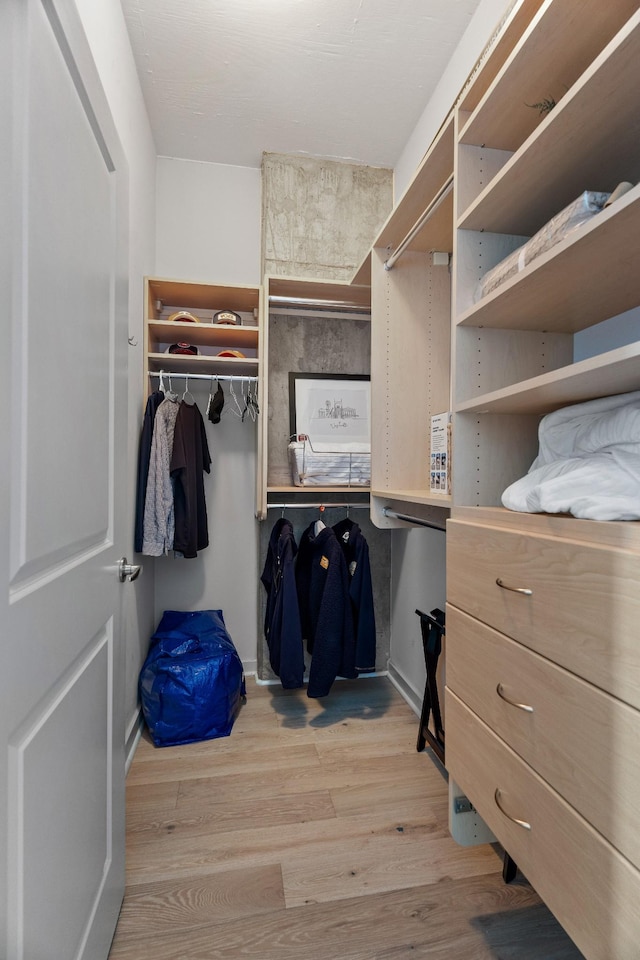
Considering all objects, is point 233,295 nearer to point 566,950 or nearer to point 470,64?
point 470,64

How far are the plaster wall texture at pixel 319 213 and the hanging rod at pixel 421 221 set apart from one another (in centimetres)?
71

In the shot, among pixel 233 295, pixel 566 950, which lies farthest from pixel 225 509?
pixel 566 950

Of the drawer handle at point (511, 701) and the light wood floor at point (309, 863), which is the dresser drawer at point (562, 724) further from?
the light wood floor at point (309, 863)

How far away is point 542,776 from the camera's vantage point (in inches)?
32.0

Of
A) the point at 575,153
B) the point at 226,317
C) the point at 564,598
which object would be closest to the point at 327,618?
the point at 564,598

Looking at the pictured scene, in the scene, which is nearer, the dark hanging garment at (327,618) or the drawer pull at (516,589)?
the drawer pull at (516,589)

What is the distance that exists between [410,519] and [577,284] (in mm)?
991

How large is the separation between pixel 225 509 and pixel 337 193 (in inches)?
75.1

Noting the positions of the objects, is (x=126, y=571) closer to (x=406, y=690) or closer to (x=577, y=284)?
(x=577, y=284)

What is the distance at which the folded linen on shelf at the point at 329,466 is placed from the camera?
227 centimetres

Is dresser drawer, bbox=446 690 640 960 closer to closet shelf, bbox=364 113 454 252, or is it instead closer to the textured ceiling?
closet shelf, bbox=364 113 454 252

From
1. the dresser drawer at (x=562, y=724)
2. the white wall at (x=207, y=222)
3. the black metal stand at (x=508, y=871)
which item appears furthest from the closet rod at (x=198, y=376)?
the black metal stand at (x=508, y=871)

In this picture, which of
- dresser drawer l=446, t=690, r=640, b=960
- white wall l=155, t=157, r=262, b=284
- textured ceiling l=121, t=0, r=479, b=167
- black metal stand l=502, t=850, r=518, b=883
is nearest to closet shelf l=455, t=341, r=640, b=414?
dresser drawer l=446, t=690, r=640, b=960

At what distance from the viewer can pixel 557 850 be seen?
768 millimetres
